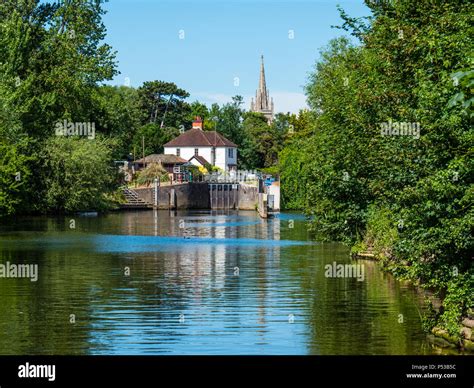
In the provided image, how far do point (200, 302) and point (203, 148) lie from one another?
5161 inches

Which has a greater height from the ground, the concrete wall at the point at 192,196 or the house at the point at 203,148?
the house at the point at 203,148

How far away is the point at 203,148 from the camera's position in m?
164

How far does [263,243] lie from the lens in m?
63.0

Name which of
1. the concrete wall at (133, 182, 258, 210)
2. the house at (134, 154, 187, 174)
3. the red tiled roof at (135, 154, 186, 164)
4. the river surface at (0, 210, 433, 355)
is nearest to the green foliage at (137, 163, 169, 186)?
the concrete wall at (133, 182, 258, 210)

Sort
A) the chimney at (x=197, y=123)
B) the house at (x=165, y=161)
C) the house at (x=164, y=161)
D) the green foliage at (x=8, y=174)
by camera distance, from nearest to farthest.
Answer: the green foliage at (x=8, y=174) → the house at (x=165, y=161) → the house at (x=164, y=161) → the chimney at (x=197, y=123)

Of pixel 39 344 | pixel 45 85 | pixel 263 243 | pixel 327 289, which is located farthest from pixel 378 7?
pixel 45 85

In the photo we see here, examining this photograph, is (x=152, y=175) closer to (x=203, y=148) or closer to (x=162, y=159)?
(x=162, y=159)

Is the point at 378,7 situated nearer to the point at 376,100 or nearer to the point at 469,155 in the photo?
the point at 376,100

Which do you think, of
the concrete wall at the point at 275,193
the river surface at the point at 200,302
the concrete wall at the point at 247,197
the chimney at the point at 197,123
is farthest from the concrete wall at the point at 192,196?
the river surface at the point at 200,302

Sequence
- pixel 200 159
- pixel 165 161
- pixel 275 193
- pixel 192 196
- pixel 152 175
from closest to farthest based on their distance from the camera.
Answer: pixel 275 193, pixel 152 175, pixel 192 196, pixel 165 161, pixel 200 159

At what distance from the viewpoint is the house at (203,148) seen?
162 metres

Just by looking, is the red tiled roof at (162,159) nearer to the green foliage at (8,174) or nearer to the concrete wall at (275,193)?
the concrete wall at (275,193)

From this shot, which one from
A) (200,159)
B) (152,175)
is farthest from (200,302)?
(200,159)

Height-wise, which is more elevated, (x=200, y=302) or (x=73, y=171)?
(x=73, y=171)
